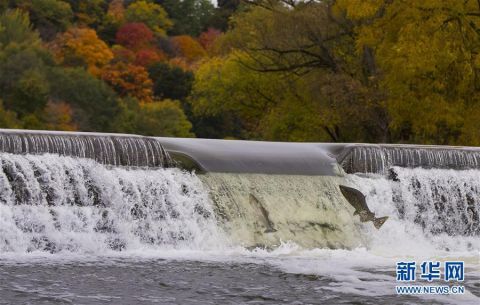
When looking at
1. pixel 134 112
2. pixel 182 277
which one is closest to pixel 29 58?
pixel 134 112

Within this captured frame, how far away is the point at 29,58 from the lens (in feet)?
130

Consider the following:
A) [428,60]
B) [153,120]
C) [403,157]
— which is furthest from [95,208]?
[153,120]

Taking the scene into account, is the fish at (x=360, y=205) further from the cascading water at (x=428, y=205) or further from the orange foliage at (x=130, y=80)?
the orange foliage at (x=130, y=80)

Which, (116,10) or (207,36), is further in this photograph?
(207,36)

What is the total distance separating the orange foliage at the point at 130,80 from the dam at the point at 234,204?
32065mm

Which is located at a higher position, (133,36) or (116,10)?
(116,10)

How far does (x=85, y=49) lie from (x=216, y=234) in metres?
36.2

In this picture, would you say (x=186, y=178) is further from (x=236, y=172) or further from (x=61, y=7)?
(x=61, y=7)

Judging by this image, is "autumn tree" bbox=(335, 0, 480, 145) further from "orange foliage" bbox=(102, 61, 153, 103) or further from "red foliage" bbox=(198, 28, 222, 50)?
"red foliage" bbox=(198, 28, 222, 50)

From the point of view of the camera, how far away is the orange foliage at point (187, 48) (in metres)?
60.7

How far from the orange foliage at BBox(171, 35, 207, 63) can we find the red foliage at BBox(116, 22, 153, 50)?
2.88 metres

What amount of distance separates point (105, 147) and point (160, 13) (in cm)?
5105

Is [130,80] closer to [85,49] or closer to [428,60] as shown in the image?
[85,49]

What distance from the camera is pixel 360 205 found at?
16.3 meters
